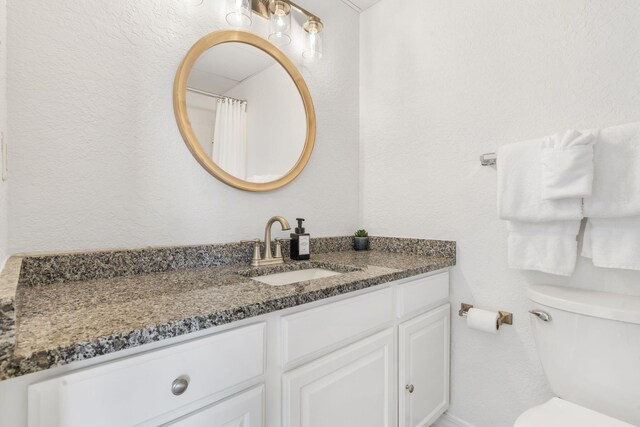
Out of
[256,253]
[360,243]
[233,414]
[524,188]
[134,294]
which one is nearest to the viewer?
[233,414]

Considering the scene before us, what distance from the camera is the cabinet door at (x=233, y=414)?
2.03 feet

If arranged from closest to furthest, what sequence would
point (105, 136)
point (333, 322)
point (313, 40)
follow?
1. point (333, 322)
2. point (105, 136)
3. point (313, 40)

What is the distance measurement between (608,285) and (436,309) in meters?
0.61

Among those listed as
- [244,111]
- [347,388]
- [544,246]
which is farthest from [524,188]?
[244,111]

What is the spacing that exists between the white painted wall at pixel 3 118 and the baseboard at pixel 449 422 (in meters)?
1.81

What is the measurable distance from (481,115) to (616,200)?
63 centimetres

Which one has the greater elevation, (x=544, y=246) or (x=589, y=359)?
(x=544, y=246)

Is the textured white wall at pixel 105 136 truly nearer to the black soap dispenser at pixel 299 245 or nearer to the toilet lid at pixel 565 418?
the black soap dispenser at pixel 299 245

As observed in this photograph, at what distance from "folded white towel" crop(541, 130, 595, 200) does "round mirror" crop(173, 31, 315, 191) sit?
1033 millimetres

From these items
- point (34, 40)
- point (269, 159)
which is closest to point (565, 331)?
point (269, 159)

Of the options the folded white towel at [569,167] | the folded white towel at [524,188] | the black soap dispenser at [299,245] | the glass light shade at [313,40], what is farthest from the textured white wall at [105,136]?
the folded white towel at [569,167]

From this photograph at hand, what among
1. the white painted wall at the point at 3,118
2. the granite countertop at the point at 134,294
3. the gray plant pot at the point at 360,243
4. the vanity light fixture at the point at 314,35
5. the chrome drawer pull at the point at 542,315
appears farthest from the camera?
the gray plant pot at the point at 360,243

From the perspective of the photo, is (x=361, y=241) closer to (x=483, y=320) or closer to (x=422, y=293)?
(x=422, y=293)

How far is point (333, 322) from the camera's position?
91cm
